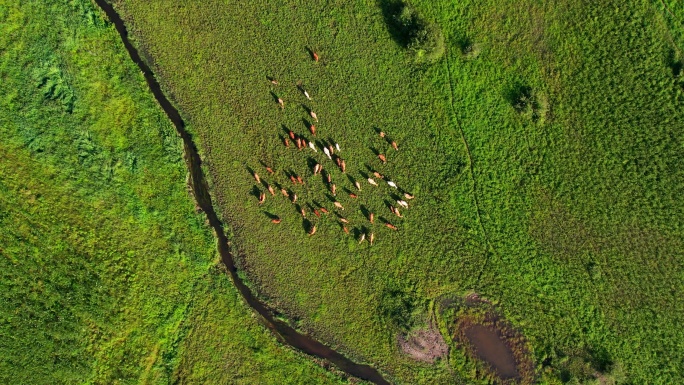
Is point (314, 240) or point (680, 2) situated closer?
point (680, 2)

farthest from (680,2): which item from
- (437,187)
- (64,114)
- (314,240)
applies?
(64,114)

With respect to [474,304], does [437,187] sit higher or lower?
higher

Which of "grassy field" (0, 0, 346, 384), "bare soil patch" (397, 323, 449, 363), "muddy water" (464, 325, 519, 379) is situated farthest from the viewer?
"bare soil patch" (397, 323, 449, 363)

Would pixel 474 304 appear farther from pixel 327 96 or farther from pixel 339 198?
pixel 327 96

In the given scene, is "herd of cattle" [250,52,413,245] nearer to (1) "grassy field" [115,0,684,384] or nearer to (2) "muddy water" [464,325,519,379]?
(1) "grassy field" [115,0,684,384]

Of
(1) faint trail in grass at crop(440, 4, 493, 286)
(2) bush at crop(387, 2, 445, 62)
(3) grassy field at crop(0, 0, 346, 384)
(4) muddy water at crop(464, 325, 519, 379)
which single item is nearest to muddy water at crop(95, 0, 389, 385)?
(3) grassy field at crop(0, 0, 346, 384)

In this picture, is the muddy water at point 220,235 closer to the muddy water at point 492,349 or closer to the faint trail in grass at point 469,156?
the muddy water at point 492,349
